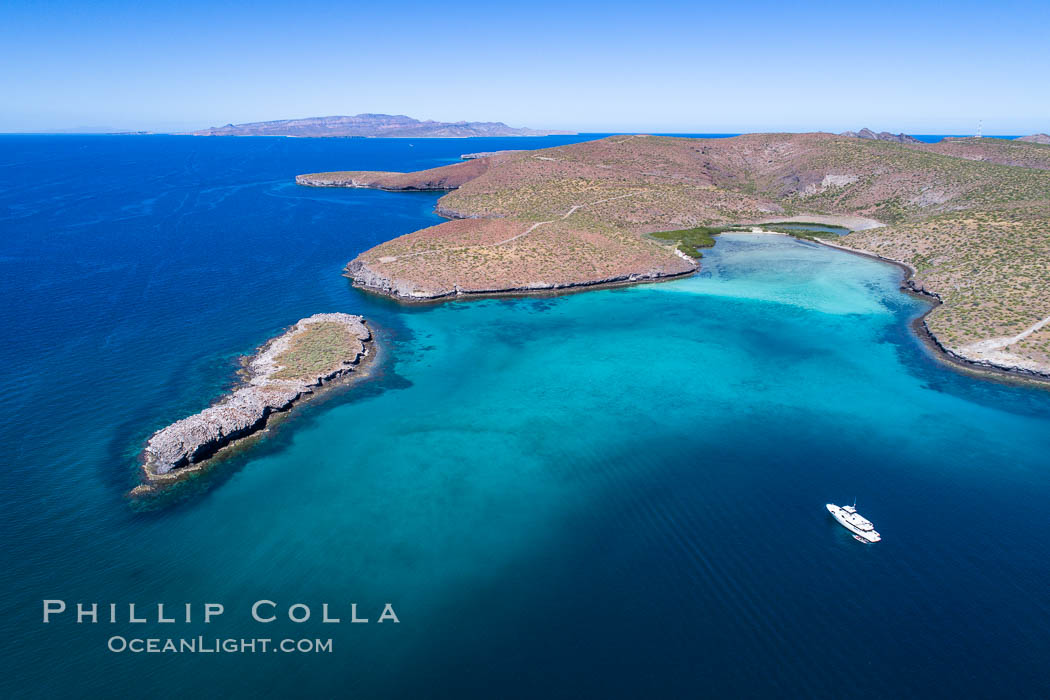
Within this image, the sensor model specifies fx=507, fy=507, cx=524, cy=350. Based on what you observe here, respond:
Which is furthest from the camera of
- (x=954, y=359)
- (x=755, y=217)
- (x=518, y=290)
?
(x=755, y=217)

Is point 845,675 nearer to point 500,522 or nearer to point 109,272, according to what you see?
point 500,522

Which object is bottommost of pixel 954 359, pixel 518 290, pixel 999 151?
pixel 954 359

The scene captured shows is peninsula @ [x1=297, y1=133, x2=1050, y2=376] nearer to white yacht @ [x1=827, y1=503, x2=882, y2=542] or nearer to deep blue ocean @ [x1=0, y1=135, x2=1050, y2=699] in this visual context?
deep blue ocean @ [x1=0, y1=135, x2=1050, y2=699]

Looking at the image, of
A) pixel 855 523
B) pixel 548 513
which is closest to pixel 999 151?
pixel 855 523

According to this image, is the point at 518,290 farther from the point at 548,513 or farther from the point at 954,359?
the point at 954,359

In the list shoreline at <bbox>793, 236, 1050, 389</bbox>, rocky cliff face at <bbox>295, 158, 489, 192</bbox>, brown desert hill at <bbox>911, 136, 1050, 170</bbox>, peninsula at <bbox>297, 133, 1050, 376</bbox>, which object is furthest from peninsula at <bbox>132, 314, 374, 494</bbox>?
brown desert hill at <bbox>911, 136, 1050, 170</bbox>

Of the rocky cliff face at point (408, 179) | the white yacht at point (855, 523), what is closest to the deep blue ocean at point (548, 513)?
the white yacht at point (855, 523)

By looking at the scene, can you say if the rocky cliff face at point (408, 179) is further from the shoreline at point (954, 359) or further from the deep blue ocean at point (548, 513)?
the shoreline at point (954, 359)
